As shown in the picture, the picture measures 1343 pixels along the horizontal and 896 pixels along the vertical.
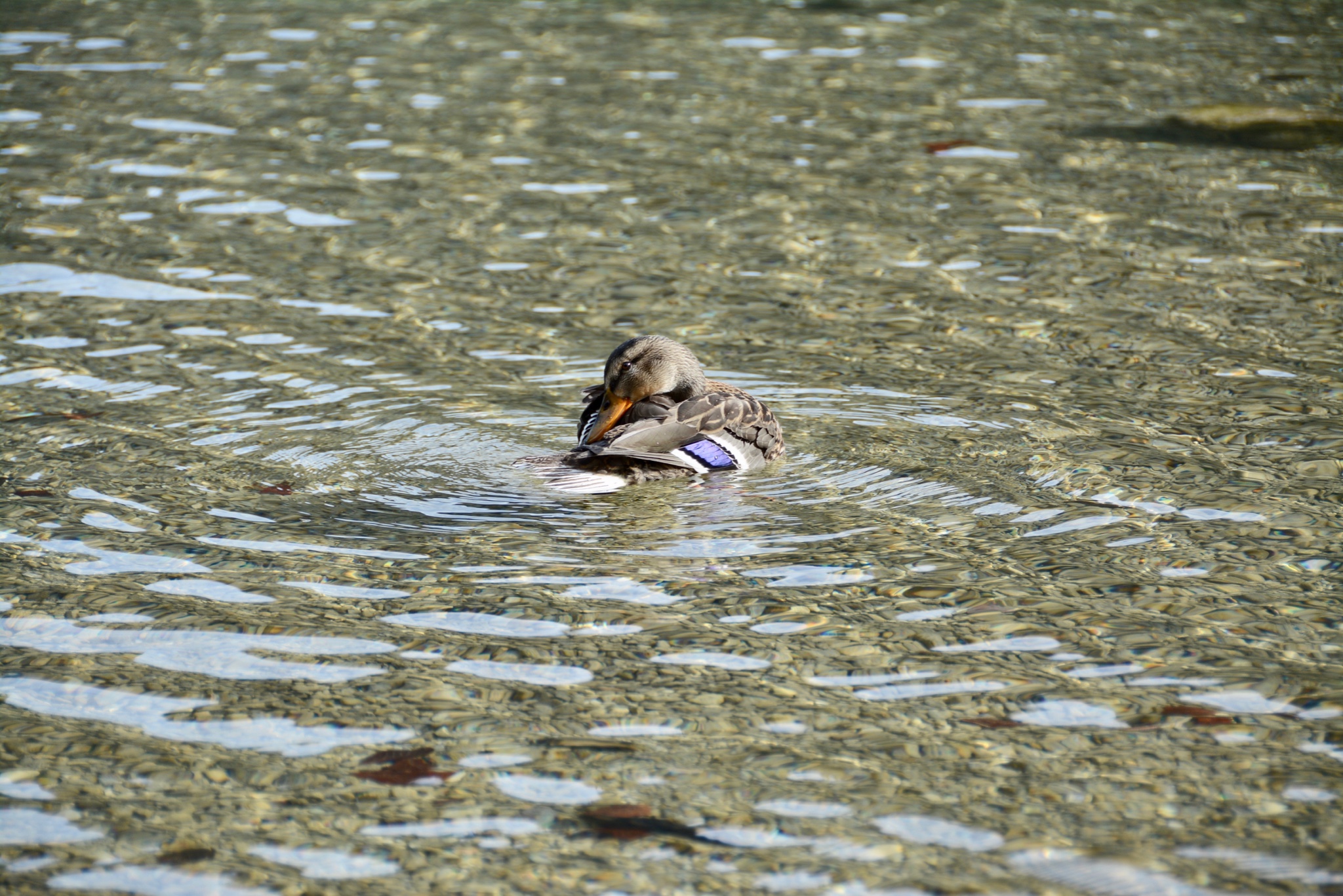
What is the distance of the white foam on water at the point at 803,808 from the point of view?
404 cm

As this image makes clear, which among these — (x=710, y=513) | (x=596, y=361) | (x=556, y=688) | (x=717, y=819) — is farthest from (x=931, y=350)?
(x=717, y=819)

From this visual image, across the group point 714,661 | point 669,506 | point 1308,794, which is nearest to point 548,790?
point 714,661

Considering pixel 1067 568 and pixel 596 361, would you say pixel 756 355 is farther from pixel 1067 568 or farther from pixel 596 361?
pixel 1067 568

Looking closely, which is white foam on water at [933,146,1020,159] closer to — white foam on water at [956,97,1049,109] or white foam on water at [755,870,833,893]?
white foam on water at [956,97,1049,109]

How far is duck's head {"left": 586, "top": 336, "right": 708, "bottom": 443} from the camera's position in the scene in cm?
703

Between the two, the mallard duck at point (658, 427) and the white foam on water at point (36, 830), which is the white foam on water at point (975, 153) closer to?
the mallard duck at point (658, 427)

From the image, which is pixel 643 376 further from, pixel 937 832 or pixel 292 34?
pixel 292 34

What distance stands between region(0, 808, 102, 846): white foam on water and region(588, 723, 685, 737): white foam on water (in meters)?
1.32

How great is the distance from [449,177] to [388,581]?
275 inches

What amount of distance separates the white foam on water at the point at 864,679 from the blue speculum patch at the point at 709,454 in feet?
6.64

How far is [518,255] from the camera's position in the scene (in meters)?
10.3

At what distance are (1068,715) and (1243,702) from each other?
0.52m

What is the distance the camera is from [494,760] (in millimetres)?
4312

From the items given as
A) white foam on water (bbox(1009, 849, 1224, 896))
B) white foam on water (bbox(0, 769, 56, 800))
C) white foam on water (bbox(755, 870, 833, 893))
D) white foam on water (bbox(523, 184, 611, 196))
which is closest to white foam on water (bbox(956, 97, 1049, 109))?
white foam on water (bbox(523, 184, 611, 196))
